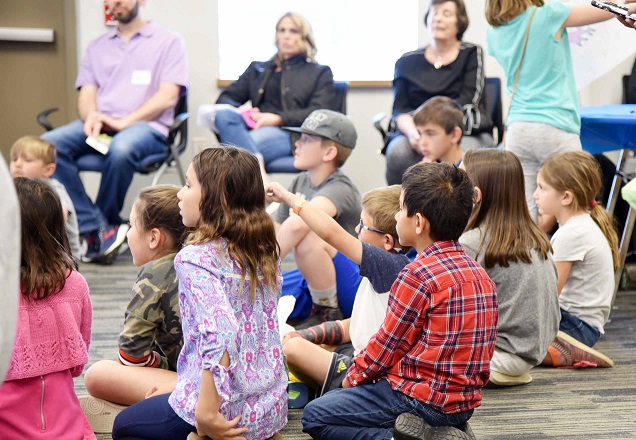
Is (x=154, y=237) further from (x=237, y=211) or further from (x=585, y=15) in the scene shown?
(x=585, y=15)

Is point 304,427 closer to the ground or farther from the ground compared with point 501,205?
closer to the ground

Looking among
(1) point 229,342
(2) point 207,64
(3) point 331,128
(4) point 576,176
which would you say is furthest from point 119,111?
(1) point 229,342

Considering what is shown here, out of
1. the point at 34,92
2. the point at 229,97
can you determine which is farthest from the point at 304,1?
the point at 34,92

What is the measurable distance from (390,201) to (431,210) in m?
0.50

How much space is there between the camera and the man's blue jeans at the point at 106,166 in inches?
181

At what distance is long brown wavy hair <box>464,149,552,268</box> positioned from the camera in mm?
2518

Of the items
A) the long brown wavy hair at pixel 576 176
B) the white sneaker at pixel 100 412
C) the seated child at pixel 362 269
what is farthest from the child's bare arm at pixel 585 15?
the white sneaker at pixel 100 412

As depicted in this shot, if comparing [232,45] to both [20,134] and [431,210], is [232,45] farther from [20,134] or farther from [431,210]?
[431,210]

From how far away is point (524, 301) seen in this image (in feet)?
8.43

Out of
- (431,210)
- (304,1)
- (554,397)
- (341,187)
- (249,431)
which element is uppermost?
(304,1)

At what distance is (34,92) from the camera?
5930 mm

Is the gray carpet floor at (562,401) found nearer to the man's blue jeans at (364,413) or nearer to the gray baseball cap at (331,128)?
the man's blue jeans at (364,413)

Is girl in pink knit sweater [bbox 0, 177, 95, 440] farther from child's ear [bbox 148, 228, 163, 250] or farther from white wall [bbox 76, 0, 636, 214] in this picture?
white wall [bbox 76, 0, 636, 214]

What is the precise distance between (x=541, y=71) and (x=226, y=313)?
2.24 metres
